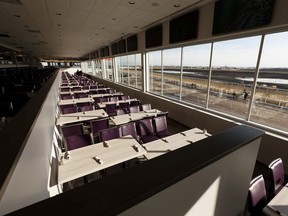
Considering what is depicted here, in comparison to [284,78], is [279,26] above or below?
above

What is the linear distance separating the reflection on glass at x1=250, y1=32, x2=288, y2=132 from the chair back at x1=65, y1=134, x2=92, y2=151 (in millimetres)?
3386

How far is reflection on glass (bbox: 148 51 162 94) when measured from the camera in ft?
19.8

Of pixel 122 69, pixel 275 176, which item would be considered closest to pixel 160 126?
pixel 275 176

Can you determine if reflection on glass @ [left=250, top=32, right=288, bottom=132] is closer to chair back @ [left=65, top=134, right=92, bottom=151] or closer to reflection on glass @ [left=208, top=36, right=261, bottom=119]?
reflection on glass @ [left=208, top=36, right=261, bottom=119]

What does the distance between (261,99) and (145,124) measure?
248 centimetres

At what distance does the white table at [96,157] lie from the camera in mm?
1690

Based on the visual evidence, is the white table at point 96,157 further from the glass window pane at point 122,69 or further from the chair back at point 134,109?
the glass window pane at point 122,69

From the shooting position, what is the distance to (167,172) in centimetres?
73

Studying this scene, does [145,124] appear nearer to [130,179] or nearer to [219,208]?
[219,208]

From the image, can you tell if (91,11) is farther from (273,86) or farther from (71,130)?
(273,86)

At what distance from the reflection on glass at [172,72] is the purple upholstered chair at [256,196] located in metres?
4.07

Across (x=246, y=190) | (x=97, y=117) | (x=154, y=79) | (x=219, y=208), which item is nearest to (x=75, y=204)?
(x=219, y=208)

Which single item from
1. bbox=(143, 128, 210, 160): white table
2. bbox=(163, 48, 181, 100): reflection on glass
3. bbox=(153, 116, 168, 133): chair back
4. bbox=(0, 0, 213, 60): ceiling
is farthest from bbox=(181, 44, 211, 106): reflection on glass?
bbox=(143, 128, 210, 160): white table

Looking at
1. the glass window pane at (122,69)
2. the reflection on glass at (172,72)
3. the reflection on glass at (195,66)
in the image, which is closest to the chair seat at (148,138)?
the reflection on glass at (195,66)
